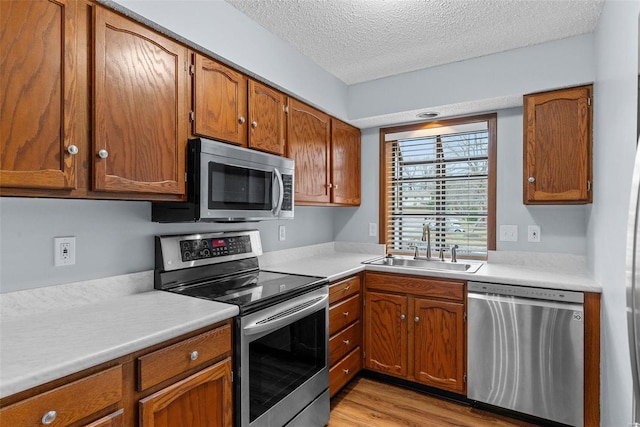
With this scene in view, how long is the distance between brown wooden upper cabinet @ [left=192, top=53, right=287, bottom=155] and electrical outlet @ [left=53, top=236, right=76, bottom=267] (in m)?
0.73

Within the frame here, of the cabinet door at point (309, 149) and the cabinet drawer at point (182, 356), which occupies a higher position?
the cabinet door at point (309, 149)

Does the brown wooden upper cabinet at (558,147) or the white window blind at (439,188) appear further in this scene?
the white window blind at (439,188)

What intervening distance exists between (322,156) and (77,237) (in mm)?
1723

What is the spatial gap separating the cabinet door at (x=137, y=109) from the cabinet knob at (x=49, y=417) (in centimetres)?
75

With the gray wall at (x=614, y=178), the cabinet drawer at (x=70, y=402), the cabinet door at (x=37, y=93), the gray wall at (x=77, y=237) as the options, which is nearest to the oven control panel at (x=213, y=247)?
the gray wall at (x=77, y=237)

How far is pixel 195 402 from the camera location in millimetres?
1369

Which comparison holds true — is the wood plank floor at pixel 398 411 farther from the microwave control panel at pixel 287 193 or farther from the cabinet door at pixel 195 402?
the microwave control panel at pixel 287 193

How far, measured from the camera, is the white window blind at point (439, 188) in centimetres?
290

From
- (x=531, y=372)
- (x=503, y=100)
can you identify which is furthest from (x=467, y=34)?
(x=531, y=372)

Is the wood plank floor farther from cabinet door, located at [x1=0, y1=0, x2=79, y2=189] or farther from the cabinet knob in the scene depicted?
cabinet door, located at [x1=0, y1=0, x2=79, y2=189]

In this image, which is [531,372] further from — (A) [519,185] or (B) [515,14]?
(B) [515,14]

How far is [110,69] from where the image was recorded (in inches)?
54.8

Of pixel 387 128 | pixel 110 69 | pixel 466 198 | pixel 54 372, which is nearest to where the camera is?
pixel 54 372

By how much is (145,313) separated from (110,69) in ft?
3.19
